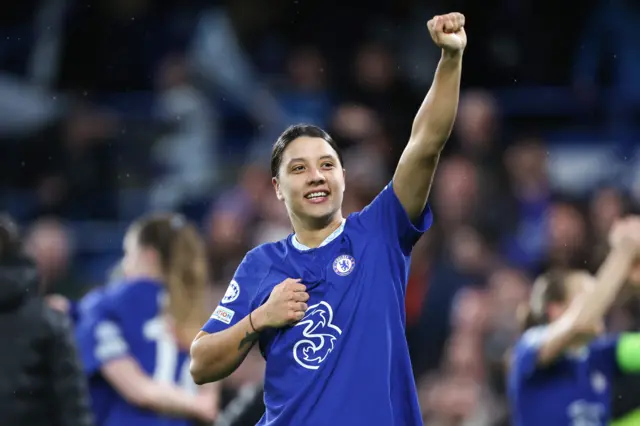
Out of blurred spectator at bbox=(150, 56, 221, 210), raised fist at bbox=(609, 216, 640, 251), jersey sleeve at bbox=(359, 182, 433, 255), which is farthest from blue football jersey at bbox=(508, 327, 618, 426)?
blurred spectator at bbox=(150, 56, 221, 210)

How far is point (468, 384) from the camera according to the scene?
8.34 metres

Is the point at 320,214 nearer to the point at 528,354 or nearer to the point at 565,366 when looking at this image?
the point at 528,354

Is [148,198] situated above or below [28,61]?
below

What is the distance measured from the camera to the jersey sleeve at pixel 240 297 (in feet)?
12.8

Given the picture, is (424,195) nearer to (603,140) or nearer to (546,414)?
(546,414)

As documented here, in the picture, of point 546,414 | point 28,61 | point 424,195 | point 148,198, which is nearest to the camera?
point 424,195

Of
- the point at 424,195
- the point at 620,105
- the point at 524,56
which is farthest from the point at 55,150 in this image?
the point at 424,195

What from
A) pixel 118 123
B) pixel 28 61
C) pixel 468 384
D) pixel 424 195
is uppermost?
pixel 28 61

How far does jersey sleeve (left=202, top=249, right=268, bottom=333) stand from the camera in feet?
12.8

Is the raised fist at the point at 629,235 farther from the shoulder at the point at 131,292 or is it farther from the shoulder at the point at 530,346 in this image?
the shoulder at the point at 131,292

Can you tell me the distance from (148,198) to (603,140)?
418cm

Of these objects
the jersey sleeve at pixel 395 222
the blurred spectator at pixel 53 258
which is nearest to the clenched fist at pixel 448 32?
the jersey sleeve at pixel 395 222

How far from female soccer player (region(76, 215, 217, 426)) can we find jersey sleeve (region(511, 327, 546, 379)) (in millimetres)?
1529

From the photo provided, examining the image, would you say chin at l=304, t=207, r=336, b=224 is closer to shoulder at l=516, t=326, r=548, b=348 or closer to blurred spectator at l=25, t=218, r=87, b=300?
shoulder at l=516, t=326, r=548, b=348
